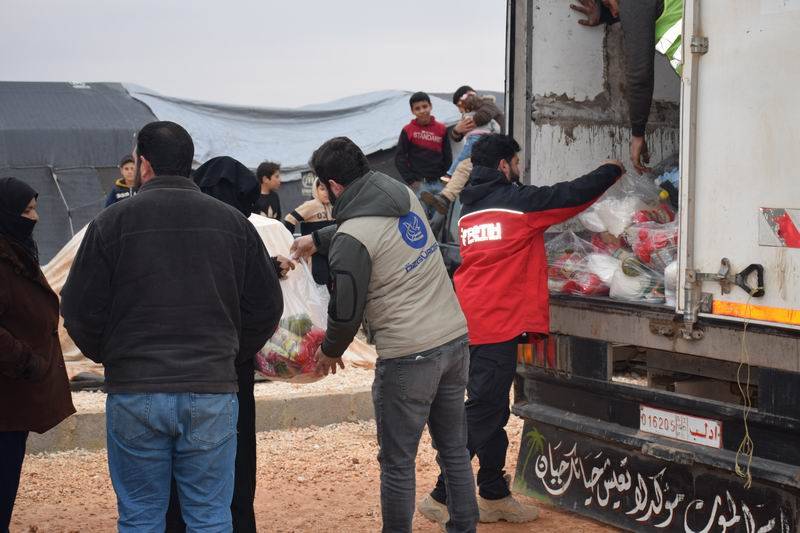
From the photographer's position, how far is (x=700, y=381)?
17.9 ft

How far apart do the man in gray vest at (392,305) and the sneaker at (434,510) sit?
104 cm

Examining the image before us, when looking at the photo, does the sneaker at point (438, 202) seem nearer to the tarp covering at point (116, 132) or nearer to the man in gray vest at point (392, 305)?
the man in gray vest at point (392, 305)

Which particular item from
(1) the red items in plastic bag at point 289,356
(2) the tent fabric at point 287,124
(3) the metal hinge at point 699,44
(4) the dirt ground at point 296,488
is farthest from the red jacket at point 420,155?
(3) the metal hinge at point 699,44

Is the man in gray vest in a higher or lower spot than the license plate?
higher

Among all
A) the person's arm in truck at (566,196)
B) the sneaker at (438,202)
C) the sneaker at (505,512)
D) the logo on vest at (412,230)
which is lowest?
the sneaker at (505,512)

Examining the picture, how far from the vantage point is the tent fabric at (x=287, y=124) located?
16.7 meters

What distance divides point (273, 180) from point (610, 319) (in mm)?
7054

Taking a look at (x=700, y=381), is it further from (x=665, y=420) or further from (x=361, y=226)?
(x=361, y=226)

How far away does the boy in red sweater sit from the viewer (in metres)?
11.2

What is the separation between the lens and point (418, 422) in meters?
4.45

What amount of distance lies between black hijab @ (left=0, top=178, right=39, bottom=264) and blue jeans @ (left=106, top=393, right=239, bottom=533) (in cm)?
118

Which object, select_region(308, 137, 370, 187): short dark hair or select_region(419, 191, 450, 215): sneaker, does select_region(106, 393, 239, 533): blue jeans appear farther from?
select_region(419, 191, 450, 215): sneaker

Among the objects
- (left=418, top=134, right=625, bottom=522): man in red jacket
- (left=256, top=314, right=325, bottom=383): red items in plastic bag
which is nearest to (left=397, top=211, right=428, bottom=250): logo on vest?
(left=256, top=314, right=325, bottom=383): red items in plastic bag

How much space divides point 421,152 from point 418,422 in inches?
275
